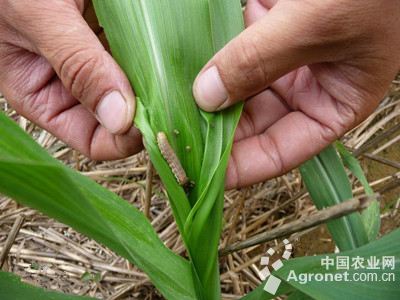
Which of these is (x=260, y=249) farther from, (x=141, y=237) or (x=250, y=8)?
(x=141, y=237)

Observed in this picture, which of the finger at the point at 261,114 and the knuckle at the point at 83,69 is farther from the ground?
the knuckle at the point at 83,69

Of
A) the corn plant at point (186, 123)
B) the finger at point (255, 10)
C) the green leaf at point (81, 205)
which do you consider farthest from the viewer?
the finger at point (255, 10)

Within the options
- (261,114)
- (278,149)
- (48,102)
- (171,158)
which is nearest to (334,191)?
(278,149)

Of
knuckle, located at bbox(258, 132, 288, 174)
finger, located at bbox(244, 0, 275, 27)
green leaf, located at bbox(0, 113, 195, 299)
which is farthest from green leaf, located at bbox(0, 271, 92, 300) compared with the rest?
finger, located at bbox(244, 0, 275, 27)

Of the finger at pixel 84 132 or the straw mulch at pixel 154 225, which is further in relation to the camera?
the straw mulch at pixel 154 225

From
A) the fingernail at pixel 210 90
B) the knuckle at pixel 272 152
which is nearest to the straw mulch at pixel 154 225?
the knuckle at pixel 272 152

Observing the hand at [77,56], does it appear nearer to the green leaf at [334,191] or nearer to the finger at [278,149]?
the finger at [278,149]
